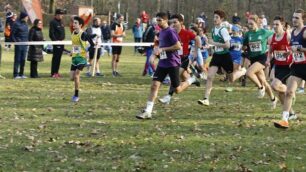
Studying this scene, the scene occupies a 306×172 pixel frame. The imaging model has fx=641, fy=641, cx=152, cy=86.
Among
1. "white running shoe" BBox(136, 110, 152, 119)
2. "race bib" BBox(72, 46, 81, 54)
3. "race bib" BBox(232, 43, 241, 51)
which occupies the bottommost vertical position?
"white running shoe" BBox(136, 110, 152, 119)

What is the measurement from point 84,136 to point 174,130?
161cm

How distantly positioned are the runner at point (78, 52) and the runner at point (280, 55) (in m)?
4.31

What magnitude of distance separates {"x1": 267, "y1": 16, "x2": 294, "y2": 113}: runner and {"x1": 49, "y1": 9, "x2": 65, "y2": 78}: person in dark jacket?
10.1 metres

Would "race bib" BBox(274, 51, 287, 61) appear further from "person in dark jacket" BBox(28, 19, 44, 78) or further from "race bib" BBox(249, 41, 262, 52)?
"person in dark jacket" BBox(28, 19, 44, 78)

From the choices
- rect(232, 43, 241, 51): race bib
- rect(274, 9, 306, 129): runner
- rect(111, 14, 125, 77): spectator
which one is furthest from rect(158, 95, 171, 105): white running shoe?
rect(111, 14, 125, 77): spectator

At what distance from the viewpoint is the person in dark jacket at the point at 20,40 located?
67.6 ft

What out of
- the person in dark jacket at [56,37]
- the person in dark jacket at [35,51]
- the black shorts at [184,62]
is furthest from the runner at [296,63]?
the person in dark jacket at [56,37]

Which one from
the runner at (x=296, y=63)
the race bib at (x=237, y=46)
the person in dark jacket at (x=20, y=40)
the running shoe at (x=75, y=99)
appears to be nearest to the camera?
the runner at (x=296, y=63)

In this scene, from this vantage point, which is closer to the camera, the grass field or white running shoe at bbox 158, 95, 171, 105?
the grass field

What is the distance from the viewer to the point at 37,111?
42.9 feet

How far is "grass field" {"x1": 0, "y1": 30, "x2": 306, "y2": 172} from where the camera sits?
838cm

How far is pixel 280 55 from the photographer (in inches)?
501

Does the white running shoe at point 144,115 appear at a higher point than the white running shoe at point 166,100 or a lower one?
higher

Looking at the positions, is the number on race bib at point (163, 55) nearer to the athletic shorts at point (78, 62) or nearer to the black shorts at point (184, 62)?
the athletic shorts at point (78, 62)
